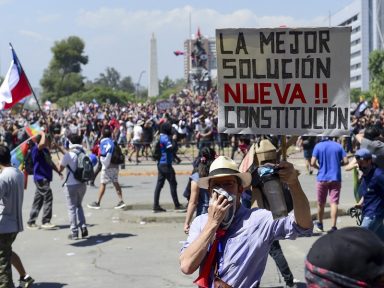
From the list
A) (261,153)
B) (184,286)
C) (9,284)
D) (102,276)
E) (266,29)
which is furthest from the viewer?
(102,276)

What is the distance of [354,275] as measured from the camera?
1.95 meters

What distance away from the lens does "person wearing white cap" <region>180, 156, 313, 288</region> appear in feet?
11.7

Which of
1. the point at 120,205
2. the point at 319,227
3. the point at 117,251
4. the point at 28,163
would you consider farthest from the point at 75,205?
the point at 319,227

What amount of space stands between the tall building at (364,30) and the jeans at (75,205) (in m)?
116

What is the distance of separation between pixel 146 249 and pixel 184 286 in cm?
211

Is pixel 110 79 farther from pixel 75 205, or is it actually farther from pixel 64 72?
pixel 75 205

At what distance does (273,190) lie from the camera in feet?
12.9

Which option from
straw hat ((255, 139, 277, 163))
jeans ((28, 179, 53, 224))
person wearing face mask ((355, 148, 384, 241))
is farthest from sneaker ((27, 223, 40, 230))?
straw hat ((255, 139, 277, 163))

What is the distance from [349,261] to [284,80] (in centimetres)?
229

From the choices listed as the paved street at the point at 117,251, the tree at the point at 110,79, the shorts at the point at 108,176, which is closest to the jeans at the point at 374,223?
the paved street at the point at 117,251

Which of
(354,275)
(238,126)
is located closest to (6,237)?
(238,126)

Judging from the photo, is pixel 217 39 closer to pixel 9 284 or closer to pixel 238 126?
pixel 238 126

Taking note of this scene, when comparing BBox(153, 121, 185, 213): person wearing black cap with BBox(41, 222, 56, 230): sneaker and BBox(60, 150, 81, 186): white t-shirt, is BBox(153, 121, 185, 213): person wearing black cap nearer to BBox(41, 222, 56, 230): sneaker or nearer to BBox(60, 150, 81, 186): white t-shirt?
BBox(41, 222, 56, 230): sneaker

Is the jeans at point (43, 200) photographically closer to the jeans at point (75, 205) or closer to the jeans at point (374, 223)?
the jeans at point (75, 205)
